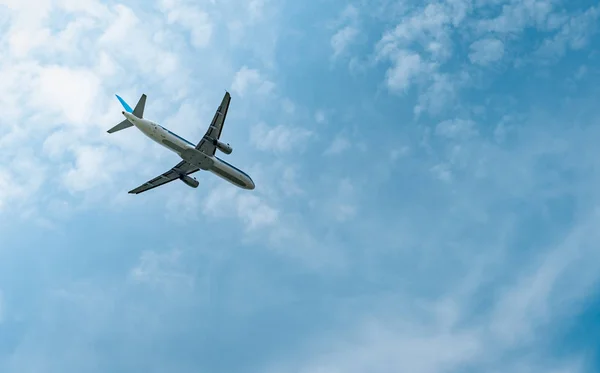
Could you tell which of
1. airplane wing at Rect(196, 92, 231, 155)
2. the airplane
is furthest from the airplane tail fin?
airplane wing at Rect(196, 92, 231, 155)

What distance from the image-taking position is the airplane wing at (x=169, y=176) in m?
118

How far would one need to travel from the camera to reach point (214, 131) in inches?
4279

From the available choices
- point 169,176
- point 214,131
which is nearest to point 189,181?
point 169,176

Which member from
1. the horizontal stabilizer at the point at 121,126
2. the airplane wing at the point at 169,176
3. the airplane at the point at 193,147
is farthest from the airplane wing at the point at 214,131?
the horizontal stabilizer at the point at 121,126

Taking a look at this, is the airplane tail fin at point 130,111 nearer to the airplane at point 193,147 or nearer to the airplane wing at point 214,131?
the airplane at point 193,147

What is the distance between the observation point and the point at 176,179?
121m

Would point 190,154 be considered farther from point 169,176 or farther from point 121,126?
point 169,176

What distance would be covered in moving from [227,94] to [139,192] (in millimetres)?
28066

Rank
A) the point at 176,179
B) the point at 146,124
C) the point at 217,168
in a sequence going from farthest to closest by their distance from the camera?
the point at 176,179, the point at 217,168, the point at 146,124

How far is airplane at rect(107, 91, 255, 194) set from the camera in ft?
339

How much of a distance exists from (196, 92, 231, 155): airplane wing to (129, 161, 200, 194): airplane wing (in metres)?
6.96

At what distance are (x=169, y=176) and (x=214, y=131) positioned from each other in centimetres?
1597

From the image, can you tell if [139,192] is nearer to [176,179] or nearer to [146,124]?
[176,179]

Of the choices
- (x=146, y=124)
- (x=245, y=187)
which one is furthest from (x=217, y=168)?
(x=146, y=124)
